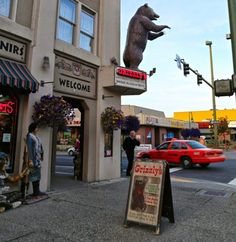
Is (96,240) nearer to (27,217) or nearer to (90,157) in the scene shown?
(27,217)

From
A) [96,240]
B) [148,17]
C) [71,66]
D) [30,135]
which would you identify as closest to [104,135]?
[71,66]

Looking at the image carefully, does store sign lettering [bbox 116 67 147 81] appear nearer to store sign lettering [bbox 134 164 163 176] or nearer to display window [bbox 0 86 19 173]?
display window [bbox 0 86 19 173]

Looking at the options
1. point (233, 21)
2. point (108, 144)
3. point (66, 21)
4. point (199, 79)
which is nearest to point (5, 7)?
point (66, 21)

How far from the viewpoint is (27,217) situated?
219 inches

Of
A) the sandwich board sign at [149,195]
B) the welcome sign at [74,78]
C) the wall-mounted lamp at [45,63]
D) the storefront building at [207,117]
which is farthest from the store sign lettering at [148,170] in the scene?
the storefront building at [207,117]

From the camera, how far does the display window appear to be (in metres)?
7.46

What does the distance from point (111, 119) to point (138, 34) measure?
360cm

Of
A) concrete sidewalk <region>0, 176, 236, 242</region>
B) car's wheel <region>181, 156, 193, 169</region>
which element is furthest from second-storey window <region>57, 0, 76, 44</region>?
car's wheel <region>181, 156, 193, 169</region>

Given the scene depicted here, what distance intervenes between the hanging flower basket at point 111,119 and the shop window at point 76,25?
7.71ft

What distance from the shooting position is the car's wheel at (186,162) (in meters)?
15.0

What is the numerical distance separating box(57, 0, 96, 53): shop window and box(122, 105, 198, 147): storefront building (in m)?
28.7

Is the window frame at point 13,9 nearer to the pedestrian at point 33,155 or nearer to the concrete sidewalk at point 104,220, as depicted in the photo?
the pedestrian at point 33,155

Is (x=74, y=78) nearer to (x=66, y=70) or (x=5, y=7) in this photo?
(x=66, y=70)

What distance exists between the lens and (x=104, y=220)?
5527 millimetres
